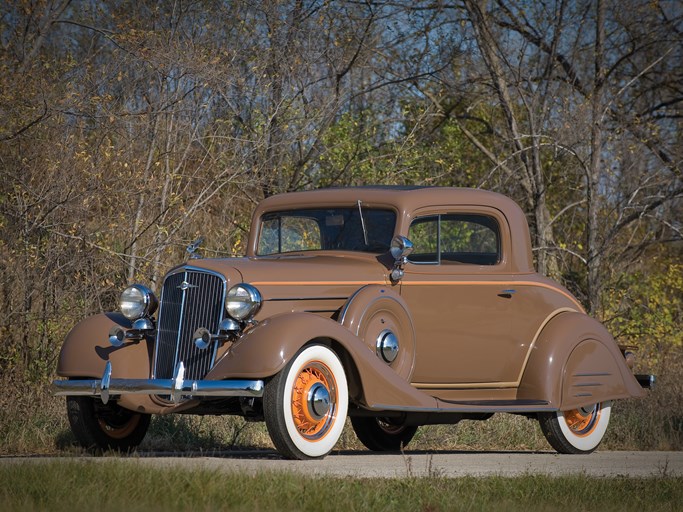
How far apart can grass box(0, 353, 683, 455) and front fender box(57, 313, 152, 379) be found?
1.30m

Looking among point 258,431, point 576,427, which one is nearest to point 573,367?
point 576,427

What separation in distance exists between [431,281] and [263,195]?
24.0 feet

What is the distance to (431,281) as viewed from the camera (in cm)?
848

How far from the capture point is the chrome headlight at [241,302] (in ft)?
24.5

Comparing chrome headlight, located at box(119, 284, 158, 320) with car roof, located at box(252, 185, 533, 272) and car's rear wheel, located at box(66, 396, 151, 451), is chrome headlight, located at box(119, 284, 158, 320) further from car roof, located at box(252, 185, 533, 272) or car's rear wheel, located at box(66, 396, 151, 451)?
car roof, located at box(252, 185, 533, 272)

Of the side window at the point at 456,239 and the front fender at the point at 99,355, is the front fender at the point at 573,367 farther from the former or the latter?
the front fender at the point at 99,355

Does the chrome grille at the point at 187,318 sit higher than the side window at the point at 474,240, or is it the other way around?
the side window at the point at 474,240

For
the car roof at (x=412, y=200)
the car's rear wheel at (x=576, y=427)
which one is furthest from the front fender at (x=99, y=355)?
the car's rear wheel at (x=576, y=427)

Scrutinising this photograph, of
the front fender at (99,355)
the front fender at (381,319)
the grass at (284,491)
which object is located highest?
the front fender at (381,319)

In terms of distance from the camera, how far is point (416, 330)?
8.34 meters

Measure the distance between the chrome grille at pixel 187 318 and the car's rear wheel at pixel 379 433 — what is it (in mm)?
2393

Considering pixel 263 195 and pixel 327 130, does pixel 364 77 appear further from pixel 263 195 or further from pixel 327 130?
pixel 263 195

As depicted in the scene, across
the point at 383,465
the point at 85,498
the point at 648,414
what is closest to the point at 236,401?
the point at 383,465

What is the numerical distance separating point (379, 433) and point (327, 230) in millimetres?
2034
